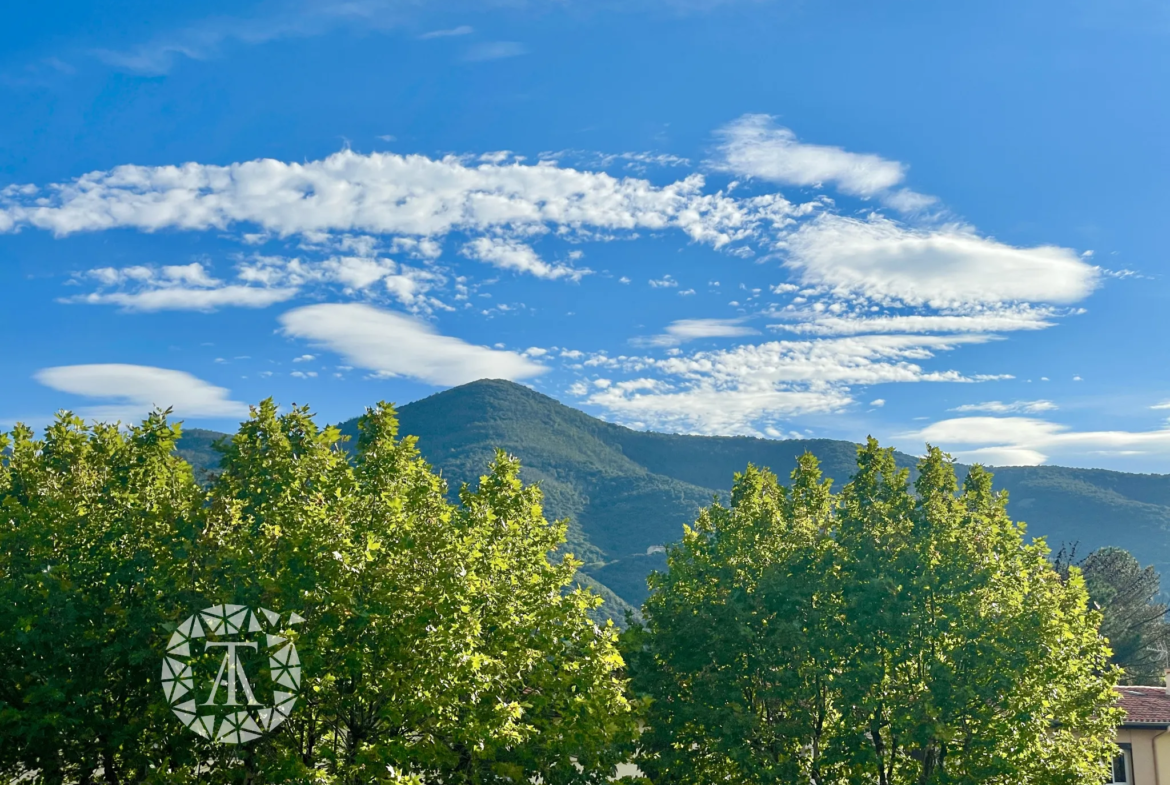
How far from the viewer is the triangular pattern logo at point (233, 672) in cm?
1584

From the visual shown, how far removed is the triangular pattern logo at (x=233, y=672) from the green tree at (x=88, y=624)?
549 mm

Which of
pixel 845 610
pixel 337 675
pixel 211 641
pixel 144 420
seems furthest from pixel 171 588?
pixel 845 610

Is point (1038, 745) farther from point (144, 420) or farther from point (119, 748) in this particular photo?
point (144, 420)

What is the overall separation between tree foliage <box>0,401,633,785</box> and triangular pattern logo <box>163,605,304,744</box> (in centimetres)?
→ 30

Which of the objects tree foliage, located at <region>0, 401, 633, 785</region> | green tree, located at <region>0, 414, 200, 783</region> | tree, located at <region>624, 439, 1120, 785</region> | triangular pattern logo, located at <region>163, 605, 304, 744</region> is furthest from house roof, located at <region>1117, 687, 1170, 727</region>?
green tree, located at <region>0, 414, 200, 783</region>

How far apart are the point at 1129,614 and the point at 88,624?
77.0m

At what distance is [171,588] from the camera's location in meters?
17.0

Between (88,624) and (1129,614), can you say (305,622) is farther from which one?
(1129,614)

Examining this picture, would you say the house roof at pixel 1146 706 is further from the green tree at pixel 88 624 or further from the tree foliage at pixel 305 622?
the green tree at pixel 88 624

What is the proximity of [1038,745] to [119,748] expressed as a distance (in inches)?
805

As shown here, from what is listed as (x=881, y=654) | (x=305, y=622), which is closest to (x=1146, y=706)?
(x=881, y=654)

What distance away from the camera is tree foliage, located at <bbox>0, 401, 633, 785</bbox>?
1627 cm

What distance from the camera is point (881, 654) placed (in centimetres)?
2317

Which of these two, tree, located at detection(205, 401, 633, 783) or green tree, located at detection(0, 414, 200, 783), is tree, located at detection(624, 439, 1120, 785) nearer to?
tree, located at detection(205, 401, 633, 783)
